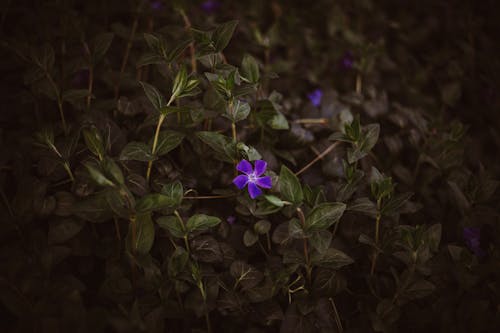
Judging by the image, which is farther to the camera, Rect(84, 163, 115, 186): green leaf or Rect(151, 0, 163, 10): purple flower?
Rect(151, 0, 163, 10): purple flower

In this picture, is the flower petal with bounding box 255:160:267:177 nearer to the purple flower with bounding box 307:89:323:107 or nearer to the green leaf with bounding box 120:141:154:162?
the green leaf with bounding box 120:141:154:162

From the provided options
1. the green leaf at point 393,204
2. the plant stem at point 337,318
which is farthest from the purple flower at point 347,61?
the plant stem at point 337,318

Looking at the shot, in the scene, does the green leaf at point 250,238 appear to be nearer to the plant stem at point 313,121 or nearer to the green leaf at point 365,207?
the green leaf at point 365,207

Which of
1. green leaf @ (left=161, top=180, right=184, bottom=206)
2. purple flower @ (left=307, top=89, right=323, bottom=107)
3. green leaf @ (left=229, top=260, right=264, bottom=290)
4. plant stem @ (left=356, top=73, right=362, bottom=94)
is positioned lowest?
green leaf @ (left=229, top=260, right=264, bottom=290)

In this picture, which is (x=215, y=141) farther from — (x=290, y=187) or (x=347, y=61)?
(x=347, y=61)

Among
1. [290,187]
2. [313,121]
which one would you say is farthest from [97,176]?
[313,121]

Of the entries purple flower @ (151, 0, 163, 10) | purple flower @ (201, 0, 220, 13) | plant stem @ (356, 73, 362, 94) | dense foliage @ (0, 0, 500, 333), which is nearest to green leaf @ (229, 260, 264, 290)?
dense foliage @ (0, 0, 500, 333)

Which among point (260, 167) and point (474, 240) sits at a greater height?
point (260, 167)
